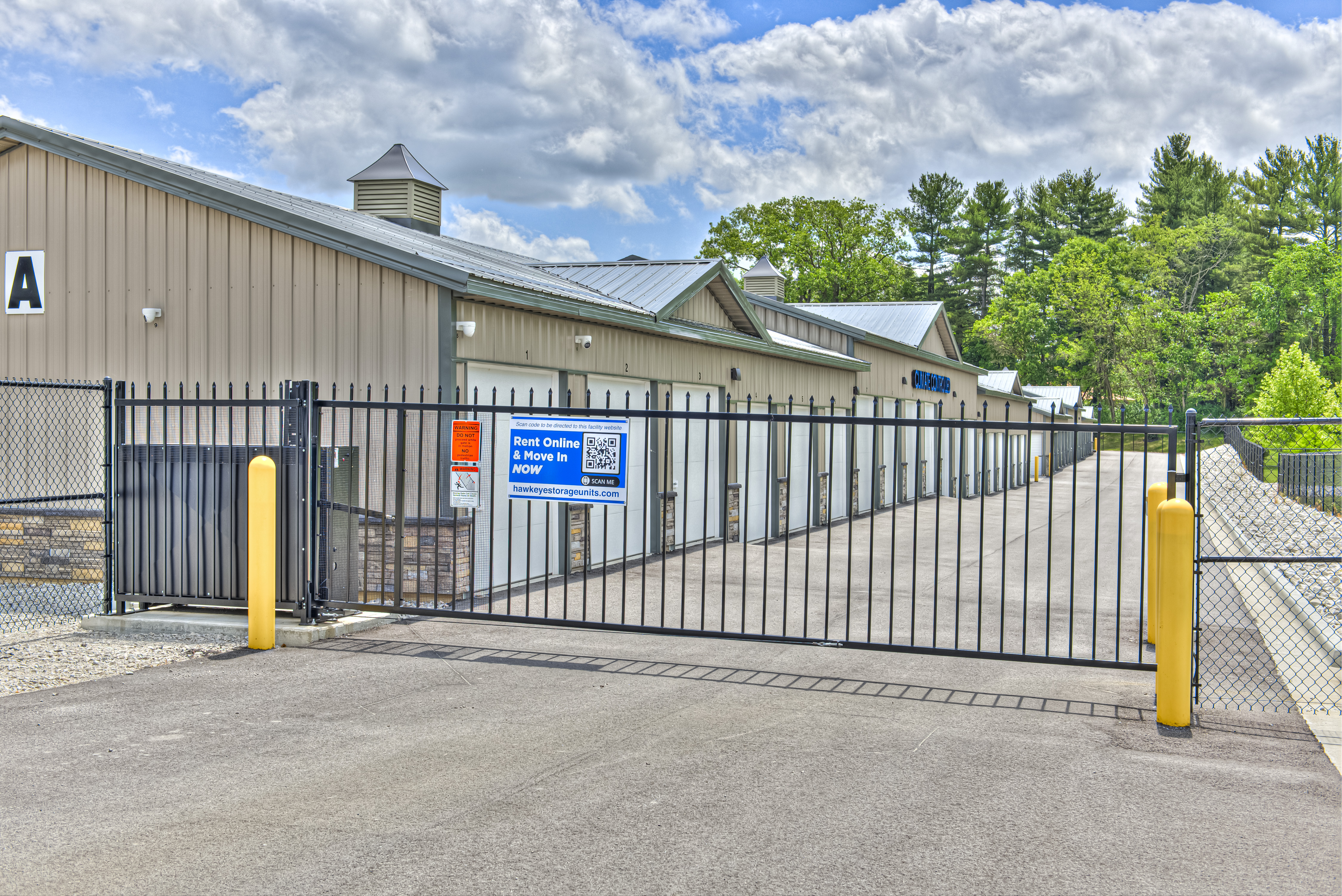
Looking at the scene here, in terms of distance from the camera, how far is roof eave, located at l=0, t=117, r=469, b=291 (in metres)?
10.2

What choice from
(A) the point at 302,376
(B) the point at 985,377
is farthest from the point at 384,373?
(B) the point at 985,377

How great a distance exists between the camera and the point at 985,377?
59844 millimetres

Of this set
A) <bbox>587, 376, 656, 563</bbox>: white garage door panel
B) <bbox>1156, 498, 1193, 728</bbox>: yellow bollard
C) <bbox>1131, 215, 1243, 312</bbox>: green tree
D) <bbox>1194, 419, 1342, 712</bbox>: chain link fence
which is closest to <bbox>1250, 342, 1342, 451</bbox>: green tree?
<bbox>1194, 419, 1342, 712</bbox>: chain link fence

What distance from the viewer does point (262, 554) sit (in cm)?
841

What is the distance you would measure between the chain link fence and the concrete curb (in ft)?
21.7

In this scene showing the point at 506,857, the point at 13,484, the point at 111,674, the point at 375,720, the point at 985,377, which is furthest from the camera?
the point at 985,377

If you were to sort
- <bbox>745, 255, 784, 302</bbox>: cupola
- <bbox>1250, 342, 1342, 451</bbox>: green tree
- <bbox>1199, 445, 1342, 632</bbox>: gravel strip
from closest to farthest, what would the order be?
1. <bbox>1199, 445, 1342, 632</bbox>: gravel strip
2. <bbox>1250, 342, 1342, 451</bbox>: green tree
3. <bbox>745, 255, 784, 302</bbox>: cupola

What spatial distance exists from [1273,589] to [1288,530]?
6.97m

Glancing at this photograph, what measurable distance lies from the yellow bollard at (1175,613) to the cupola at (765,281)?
23504mm

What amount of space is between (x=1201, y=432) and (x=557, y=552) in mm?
7389

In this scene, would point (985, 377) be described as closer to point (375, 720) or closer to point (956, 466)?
point (956, 466)

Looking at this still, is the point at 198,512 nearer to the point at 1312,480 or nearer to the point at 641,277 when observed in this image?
the point at 641,277

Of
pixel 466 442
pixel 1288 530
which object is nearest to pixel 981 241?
pixel 1288 530

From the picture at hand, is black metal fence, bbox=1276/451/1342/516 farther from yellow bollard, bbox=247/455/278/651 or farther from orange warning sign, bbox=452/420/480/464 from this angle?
yellow bollard, bbox=247/455/278/651
